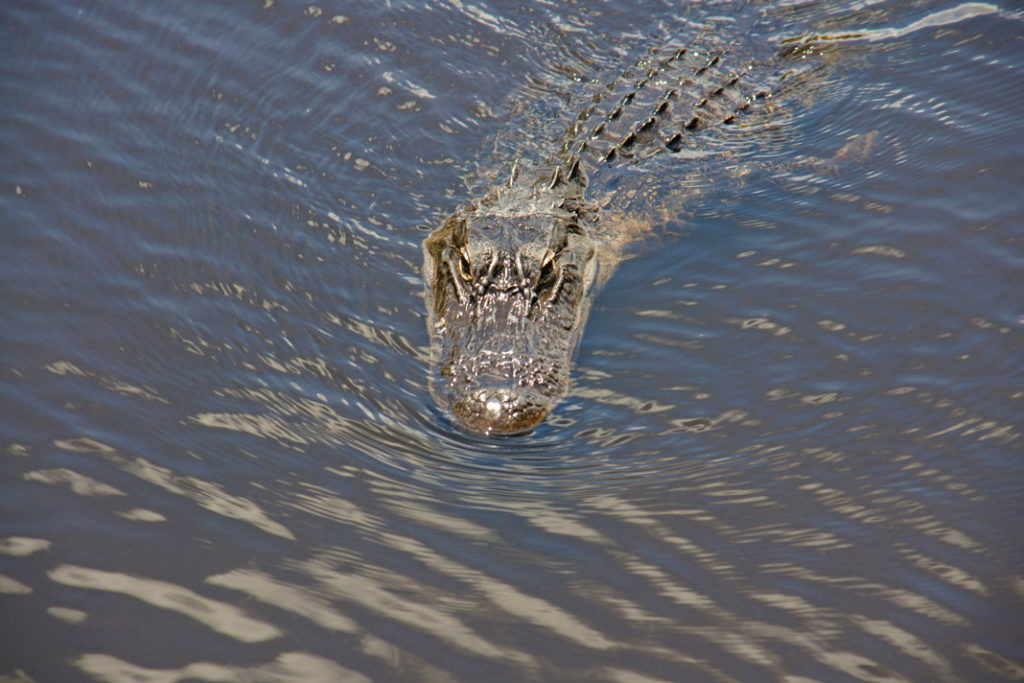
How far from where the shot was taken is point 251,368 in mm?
3730

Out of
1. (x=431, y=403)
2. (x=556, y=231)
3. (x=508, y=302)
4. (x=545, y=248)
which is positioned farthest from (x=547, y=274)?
(x=431, y=403)

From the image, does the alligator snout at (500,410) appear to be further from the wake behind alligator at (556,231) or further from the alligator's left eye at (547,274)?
the alligator's left eye at (547,274)

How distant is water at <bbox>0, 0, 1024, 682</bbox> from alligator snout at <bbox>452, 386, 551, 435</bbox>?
64mm

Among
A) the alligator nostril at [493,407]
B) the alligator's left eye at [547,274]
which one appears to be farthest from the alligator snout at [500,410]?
the alligator's left eye at [547,274]

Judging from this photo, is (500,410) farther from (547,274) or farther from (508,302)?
(547,274)

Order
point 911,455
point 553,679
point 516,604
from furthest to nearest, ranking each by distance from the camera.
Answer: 1. point 911,455
2. point 516,604
3. point 553,679

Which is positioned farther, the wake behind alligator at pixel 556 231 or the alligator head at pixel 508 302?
the wake behind alligator at pixel 556 231

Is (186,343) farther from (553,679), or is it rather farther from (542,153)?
(542,153)

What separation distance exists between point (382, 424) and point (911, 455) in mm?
2150

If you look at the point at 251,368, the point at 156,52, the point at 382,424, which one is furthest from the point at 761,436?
the point at 156,52

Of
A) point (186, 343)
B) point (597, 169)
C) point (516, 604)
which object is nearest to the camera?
point (516, 604)

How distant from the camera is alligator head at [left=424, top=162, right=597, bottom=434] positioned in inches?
141

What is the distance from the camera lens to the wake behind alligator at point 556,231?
3703 millimetres

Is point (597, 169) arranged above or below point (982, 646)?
above
